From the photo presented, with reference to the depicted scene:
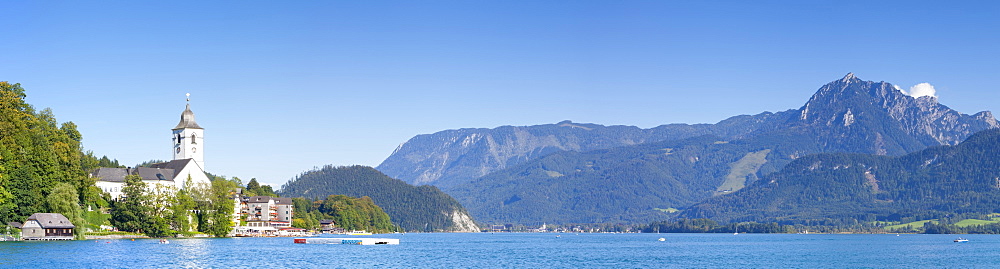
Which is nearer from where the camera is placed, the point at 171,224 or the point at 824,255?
the point at 824,255

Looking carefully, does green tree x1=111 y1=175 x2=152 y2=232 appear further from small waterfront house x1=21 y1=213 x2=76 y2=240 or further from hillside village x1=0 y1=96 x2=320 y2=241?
small waterfront house x1=21 y1=213 x2=76 y2=240

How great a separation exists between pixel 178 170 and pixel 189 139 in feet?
30.1

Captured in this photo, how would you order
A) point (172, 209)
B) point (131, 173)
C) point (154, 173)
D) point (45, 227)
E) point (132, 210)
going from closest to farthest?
point (45, 227), point (132, 210), point (172, 209), point (131, 173), point (154, 173)

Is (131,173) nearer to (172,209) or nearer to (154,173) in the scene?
(154,173)

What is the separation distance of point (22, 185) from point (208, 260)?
143 feet

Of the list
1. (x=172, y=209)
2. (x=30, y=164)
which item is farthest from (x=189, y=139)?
(x=30, y=164)

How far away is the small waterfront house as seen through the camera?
130m

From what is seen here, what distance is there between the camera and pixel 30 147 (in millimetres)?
133375

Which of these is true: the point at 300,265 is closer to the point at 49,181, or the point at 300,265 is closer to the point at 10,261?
the point at 10,261

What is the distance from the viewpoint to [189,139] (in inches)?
7520

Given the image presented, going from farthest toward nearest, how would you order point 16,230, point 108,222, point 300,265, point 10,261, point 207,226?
1. point 207,226
2. point 108,222
3. point 16,230
4. point 300,265
5. point 10,261

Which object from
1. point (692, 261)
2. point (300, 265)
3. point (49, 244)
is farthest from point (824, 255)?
point (49, 244)

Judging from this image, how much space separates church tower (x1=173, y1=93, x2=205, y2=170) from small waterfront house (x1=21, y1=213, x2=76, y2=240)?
5578cm

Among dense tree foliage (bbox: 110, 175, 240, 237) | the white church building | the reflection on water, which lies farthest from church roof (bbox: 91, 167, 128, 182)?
the reflection on water
